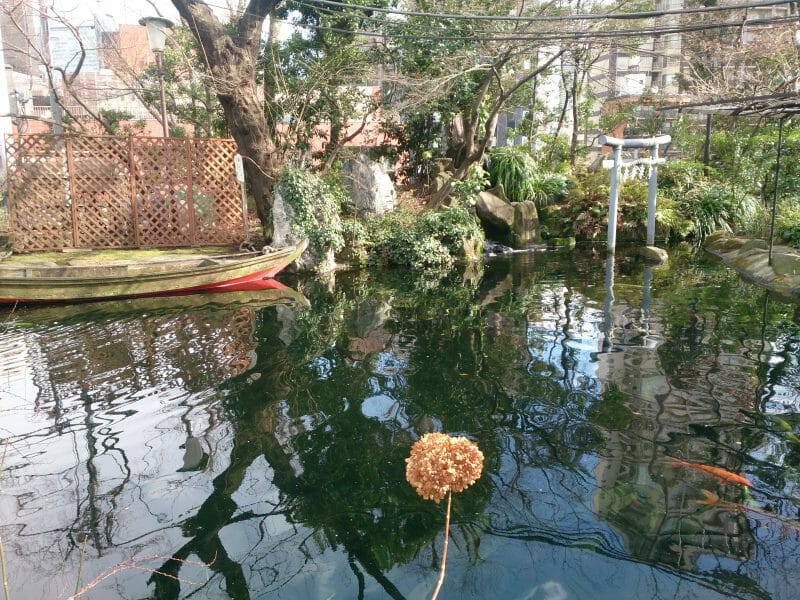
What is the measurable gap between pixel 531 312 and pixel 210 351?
4929 mm

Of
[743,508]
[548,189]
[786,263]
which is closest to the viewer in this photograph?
[743,508]

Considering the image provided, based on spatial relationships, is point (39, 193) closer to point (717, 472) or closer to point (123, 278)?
point (123, 278)

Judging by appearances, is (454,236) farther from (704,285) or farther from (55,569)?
(55,569)

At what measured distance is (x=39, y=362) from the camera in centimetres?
777

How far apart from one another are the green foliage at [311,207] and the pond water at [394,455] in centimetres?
469

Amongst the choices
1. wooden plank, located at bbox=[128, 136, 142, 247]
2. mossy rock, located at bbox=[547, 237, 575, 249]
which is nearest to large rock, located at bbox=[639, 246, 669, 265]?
mossy rock, located at bbox=[547, 237, 575, 249]

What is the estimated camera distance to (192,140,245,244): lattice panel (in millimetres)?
14492

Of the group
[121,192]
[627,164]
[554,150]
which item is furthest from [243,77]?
[554,150]

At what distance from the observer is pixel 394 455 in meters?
5.12

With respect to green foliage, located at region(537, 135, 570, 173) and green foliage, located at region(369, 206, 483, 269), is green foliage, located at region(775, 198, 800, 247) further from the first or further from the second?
green foliage, located at region(537, 135, 570, 173)

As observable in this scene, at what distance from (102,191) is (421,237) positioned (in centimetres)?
720

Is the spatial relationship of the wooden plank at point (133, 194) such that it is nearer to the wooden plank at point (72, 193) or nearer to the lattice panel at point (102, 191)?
the lattice panel at point (102, 191)

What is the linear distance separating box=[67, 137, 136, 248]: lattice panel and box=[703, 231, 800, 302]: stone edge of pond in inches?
511

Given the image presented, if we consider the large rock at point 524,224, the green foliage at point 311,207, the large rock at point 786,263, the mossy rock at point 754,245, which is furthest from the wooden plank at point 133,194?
the mossy rock at point 754,245
